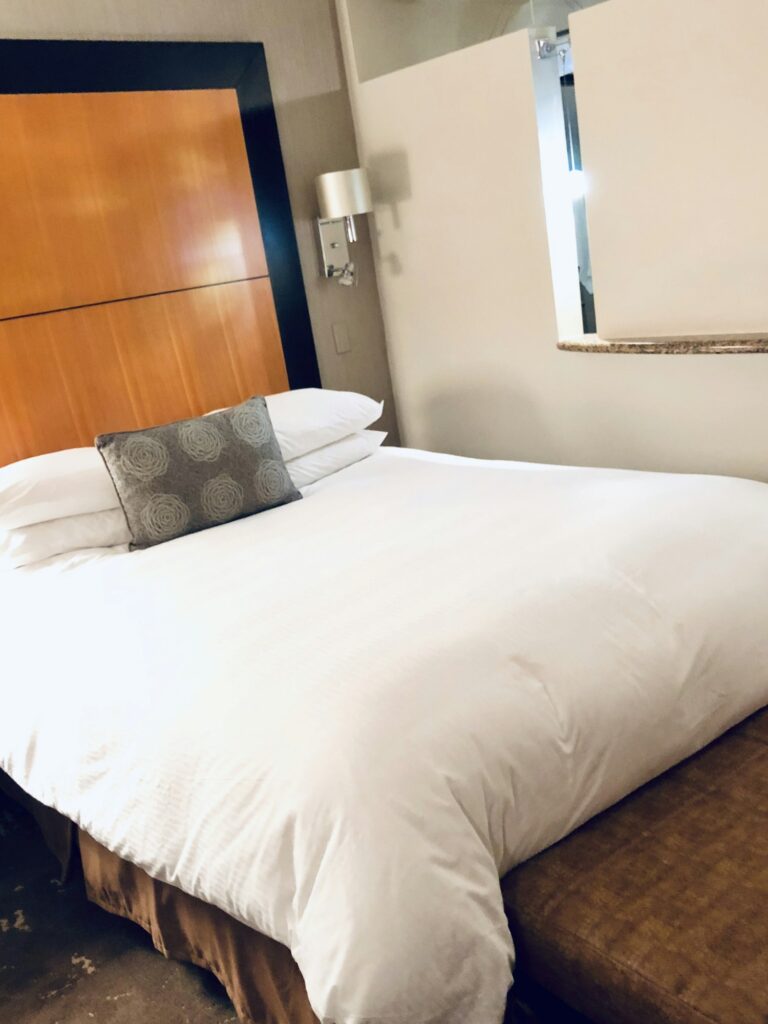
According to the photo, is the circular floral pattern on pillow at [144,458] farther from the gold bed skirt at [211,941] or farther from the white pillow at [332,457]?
the gold bed skirt at [211,941]

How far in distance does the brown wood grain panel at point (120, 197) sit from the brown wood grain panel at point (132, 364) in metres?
0.06

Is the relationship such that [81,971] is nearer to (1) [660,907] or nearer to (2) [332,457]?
(1) [660,907]

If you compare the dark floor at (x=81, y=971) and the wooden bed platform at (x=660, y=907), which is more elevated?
the wooden bed platform at (x=660, y=907)

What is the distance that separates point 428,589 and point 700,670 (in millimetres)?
548

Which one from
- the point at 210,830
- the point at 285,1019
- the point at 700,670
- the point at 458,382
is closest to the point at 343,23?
the point at 458,382

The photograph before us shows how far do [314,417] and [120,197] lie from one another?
977 mm

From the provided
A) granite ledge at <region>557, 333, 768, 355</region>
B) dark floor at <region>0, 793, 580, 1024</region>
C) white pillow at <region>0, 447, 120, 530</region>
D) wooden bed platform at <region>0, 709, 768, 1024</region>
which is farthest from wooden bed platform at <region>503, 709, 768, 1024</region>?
white pillow at <region>0, 447, 120, 530</region>

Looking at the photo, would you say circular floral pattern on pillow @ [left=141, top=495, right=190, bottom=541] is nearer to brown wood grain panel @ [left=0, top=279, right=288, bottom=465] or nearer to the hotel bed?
the hotel bed

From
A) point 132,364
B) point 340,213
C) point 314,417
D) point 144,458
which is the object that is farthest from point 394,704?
point 340,213

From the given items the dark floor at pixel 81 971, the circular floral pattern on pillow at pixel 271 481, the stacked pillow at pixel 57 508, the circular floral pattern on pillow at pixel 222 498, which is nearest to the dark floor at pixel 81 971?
the dark floor at pixel 81 971

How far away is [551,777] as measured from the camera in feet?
5.12

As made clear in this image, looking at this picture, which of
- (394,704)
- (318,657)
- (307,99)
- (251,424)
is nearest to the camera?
(394,704)

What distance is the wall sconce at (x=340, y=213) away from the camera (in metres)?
3.41

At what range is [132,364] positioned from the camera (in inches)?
126
